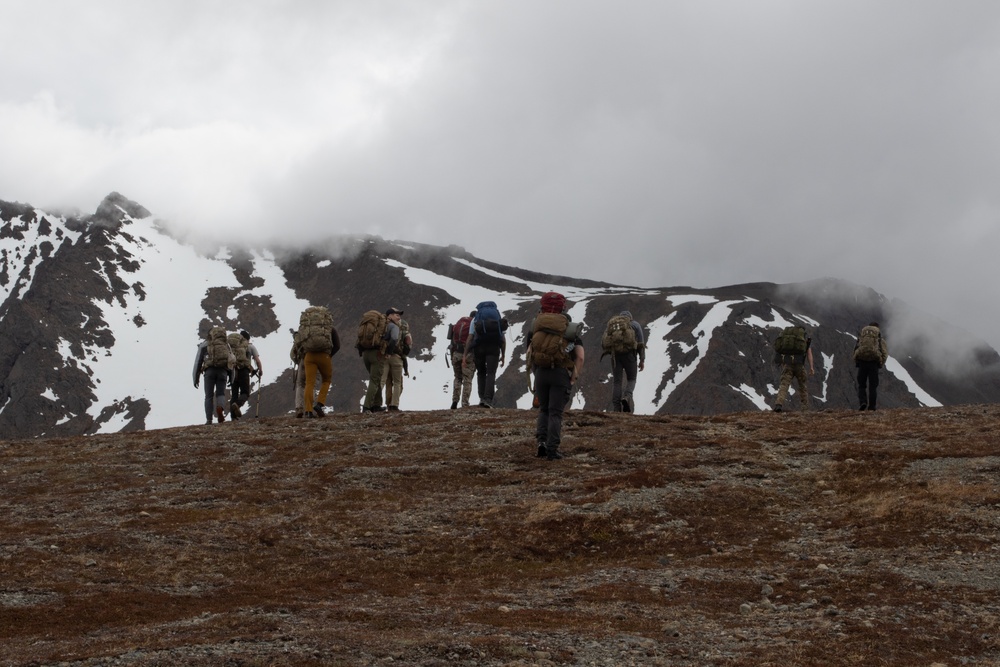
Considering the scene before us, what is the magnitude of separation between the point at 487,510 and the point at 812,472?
689 cm

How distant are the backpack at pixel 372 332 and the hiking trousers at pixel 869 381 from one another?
1511 cm

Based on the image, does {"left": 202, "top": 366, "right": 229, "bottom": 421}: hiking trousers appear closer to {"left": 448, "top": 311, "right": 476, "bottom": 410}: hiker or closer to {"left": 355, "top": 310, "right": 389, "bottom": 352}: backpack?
{"left": 355, "top": 310, "right": 389, "bottom": 352}: backpack

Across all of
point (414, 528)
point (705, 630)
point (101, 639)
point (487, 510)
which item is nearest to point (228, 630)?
point (101, 639)

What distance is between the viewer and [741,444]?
24.8 meters

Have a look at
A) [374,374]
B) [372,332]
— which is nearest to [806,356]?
[374,374]

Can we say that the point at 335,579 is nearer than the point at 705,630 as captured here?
No

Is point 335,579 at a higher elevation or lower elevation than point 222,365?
lower

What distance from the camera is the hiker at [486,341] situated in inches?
1203

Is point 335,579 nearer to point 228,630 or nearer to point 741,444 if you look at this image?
point 228,630

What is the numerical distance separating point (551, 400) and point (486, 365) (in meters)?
9.10

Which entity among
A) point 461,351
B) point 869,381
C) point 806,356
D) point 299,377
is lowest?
point 869,381

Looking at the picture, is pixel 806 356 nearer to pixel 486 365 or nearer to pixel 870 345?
pixel 870 345

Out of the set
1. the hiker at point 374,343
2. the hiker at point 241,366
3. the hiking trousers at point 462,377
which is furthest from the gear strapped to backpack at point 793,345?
the hiker at point 241,366

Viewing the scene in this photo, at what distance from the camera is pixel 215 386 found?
110 ft
